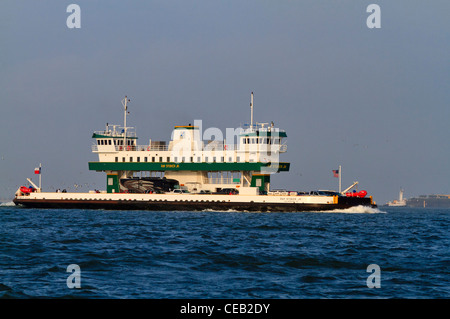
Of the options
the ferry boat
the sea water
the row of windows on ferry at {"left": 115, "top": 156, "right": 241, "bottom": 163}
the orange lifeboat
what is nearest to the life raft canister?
the ferry boat

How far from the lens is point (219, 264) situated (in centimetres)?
2245

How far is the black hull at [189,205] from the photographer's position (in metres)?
60.4

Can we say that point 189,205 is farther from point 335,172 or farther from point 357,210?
point 357,210

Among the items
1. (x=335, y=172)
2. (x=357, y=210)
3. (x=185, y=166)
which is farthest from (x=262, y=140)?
(x=357, y=210)

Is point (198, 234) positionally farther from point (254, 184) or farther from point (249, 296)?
point (254, 184)

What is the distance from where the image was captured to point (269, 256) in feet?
80.4

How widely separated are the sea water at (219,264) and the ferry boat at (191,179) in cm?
2418

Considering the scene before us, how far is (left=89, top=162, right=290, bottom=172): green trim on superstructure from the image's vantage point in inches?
2542
